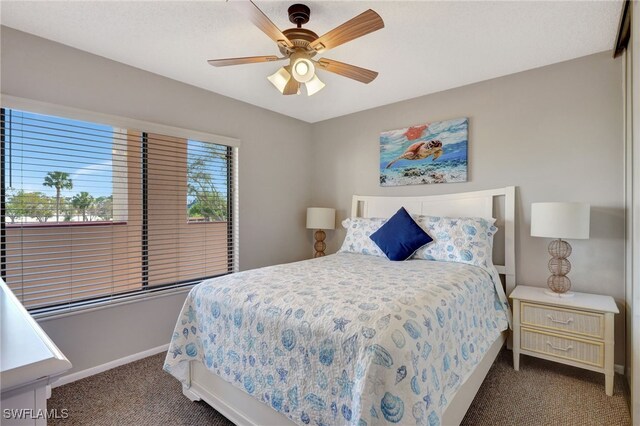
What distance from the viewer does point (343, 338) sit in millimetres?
1331

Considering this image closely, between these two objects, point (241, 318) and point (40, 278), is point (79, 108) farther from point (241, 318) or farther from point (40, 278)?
point (241, 318)

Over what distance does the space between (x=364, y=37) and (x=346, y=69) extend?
0.33 meters

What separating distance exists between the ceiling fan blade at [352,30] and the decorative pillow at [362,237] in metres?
1.84

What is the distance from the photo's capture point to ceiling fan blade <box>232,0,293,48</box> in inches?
60.2

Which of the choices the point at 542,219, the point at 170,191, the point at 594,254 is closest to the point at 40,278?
the point at 170,191

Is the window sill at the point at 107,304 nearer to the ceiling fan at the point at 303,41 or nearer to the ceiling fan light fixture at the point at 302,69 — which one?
the ceiling fan at the point at 303,41

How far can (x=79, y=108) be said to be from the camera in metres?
2.42

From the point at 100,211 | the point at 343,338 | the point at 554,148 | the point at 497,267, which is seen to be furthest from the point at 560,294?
the point at 100,211

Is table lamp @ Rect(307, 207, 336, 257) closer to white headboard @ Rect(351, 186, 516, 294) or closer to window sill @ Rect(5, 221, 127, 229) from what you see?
white headboard @ Rect(351, 186, 516, 294)

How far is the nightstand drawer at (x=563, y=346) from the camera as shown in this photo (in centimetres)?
213

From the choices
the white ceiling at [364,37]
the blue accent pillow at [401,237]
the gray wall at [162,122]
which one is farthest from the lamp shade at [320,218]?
the white ceiling at [364,37]

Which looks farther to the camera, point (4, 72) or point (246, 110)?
point (246, 110)

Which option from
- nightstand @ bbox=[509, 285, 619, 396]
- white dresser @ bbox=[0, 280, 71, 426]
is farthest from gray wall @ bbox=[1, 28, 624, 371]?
white dresser @ bbox=[0, 280, 71, 426]

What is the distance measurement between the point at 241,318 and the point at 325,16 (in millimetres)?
1941
